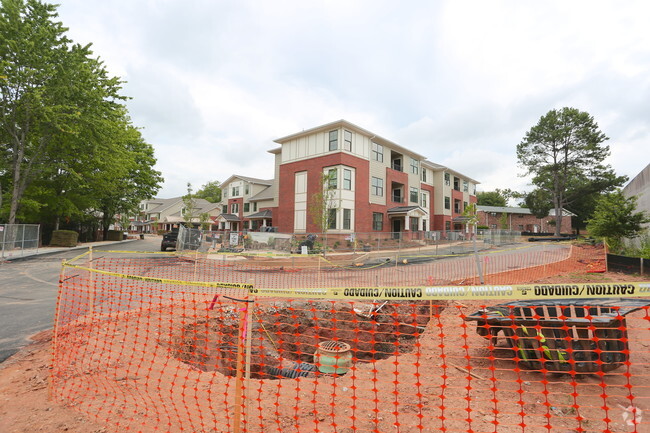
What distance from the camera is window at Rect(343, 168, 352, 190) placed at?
27234 millimetres

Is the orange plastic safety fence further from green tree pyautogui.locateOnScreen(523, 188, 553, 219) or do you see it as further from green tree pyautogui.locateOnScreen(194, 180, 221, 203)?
green tree pyautogui.locateOnScreen(194, 180, 221, 203)

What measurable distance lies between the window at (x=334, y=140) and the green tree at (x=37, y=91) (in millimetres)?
19009

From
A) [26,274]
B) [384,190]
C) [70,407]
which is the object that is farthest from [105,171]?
[70,407]

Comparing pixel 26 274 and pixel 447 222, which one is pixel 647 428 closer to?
pixel 26 274

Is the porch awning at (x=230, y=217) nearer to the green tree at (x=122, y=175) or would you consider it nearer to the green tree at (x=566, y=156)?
the green tree at (x=122, y=175)

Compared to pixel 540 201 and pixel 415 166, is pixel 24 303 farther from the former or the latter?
pixel 540 201

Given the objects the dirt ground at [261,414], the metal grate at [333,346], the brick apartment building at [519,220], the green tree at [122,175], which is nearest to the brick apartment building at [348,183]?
the green tree at [122,175]

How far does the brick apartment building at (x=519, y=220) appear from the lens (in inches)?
2306

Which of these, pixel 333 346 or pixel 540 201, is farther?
pixel 540 201

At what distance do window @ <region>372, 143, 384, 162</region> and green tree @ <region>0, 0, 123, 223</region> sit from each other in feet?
78.2

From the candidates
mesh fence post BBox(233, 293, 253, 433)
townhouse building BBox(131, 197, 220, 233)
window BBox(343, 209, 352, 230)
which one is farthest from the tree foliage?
townhouse building BBox(131, 197, 220, 233)

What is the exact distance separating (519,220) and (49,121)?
73.3 meters

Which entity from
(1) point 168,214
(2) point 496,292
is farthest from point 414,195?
(1) point 168,214

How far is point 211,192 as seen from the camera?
8869 cm
